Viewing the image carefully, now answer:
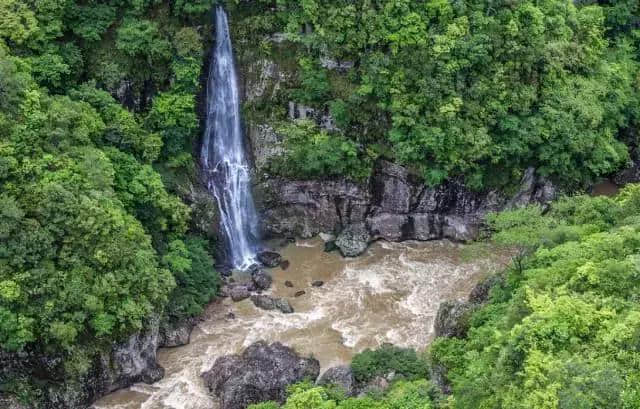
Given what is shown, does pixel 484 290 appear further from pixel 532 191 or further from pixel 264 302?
pixel 264 302

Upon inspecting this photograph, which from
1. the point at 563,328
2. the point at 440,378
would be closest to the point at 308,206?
the point at 440,378

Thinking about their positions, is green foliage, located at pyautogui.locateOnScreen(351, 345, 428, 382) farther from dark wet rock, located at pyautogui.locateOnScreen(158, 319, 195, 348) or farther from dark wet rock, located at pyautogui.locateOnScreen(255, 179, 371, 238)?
dark wet rock, located at pyautogui.locateOnScreen(255, 179, 371, 238)

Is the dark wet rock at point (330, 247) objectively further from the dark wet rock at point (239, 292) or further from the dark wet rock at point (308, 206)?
the dark wet rock at point (239, 292)

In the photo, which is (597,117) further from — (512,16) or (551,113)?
(512,16)

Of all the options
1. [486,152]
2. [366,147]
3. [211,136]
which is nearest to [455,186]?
[486,152]

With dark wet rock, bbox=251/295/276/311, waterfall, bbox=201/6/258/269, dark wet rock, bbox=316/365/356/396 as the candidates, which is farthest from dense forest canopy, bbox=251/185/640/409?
waterfall, bbox=201/6/258/269
